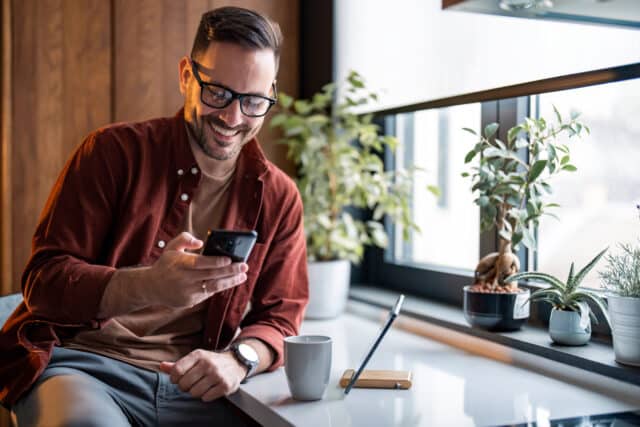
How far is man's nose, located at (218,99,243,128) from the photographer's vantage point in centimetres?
148

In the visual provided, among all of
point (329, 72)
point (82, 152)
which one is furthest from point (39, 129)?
point (329, 72)

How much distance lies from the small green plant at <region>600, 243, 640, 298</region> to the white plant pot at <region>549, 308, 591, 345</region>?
13 cm

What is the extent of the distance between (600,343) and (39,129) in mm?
1655

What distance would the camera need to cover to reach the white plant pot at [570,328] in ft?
4.60

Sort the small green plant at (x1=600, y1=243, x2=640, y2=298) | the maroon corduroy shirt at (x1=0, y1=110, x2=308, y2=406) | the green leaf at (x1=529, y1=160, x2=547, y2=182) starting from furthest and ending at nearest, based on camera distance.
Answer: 1. the green leaf at (x1=529, y1=160, x2=547, y2=182)
2. the maroon corduroy shirt at (x1=0, y1=110, x2=308, y2=406)
3. the small green plant at (x1=600, y1=243, x2=640, y2=298)

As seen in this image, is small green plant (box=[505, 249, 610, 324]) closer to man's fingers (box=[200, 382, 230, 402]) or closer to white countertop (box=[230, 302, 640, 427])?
white countertop (box=[230, 302, 640, 427])

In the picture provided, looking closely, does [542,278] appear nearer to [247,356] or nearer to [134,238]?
[247,356]

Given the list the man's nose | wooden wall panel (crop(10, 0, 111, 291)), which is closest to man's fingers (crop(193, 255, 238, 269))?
the man's nose

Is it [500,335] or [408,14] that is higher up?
[408,14]

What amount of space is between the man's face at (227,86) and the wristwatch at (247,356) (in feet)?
1.36

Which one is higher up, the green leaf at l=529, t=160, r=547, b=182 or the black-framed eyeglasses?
the black-framed eyeglasses

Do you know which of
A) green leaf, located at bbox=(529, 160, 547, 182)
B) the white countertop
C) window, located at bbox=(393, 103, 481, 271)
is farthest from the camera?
window, located at bbox=(393, 103, 481, 271)

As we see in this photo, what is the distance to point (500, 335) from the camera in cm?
154

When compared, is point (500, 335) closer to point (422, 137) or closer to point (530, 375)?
point (530, 375)
